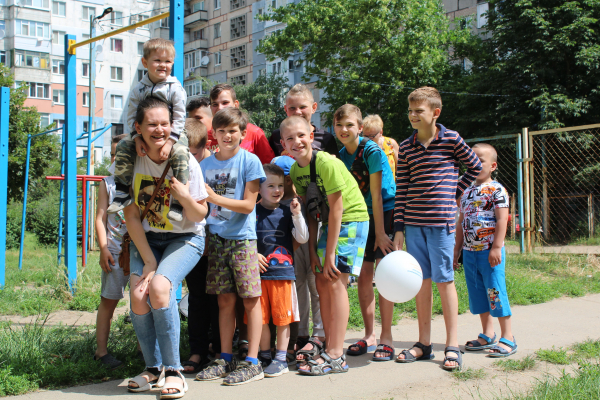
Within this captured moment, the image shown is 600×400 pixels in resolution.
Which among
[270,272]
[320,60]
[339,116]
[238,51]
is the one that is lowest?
[270,272]

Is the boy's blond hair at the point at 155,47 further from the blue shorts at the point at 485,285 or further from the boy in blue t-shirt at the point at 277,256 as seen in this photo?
the blue shorts at the point at 485,285

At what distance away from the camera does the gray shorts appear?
400cm

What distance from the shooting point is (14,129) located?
63.8 feet

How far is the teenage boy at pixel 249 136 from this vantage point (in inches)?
182

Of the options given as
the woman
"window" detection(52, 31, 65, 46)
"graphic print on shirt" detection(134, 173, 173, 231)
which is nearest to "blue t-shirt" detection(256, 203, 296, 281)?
the woman

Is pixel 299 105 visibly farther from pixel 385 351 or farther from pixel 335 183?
pixel 385 351

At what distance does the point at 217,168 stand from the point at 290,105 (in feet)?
3.39

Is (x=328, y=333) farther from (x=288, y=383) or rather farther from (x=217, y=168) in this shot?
(x=217, y=168)

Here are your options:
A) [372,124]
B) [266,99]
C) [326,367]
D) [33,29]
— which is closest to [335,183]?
[326,367]

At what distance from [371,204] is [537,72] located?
17.6 meters

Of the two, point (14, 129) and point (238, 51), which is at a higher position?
point (238, 51)

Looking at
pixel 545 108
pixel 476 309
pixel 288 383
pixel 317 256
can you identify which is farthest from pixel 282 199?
pixel 545 108

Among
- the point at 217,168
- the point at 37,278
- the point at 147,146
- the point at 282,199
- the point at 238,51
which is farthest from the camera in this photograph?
the point at 238,51

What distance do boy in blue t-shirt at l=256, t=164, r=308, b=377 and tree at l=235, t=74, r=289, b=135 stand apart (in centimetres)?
3062
